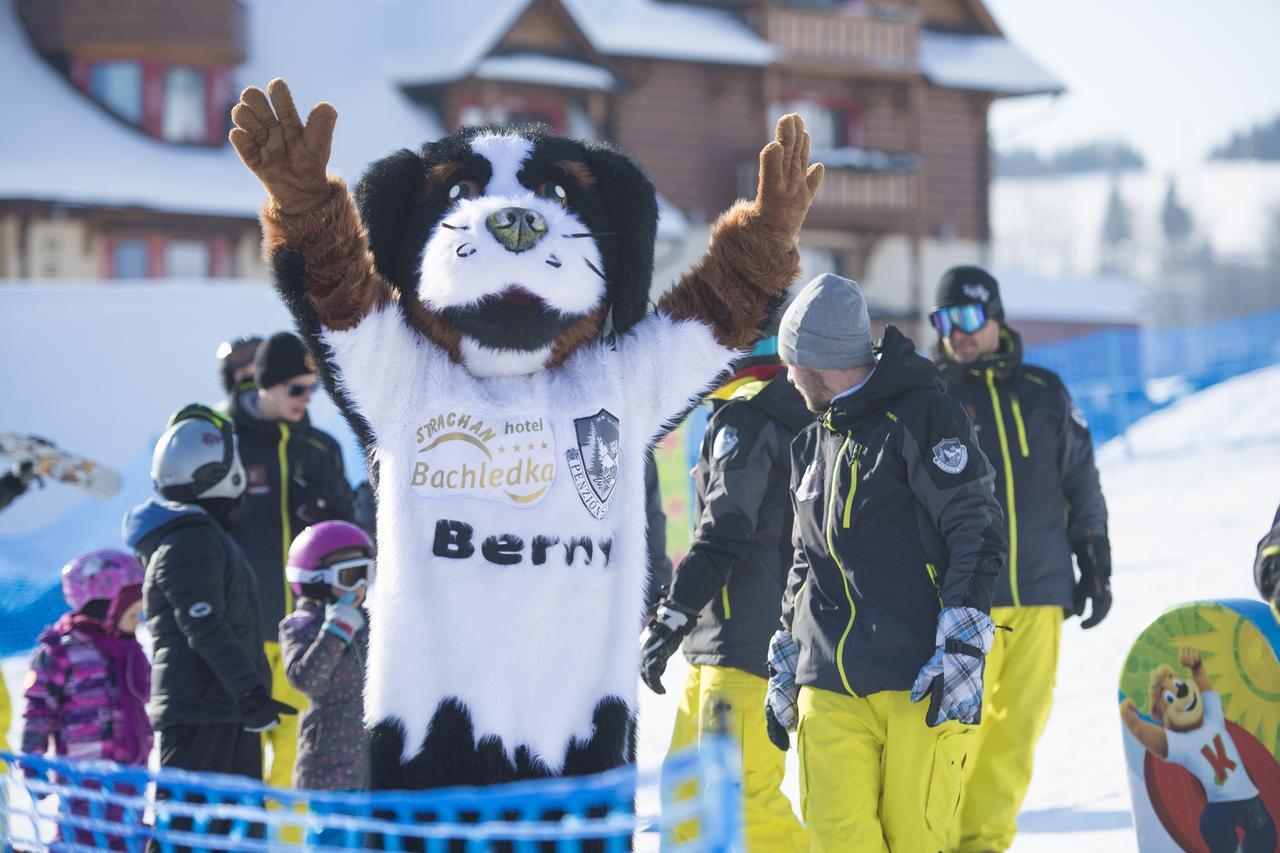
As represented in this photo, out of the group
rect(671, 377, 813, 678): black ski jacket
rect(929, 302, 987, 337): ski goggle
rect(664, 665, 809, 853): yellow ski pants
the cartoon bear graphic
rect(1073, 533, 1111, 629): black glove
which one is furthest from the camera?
rect(929, 302, 987, 337): ski goggle

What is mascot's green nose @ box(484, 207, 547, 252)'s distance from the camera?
3.41m

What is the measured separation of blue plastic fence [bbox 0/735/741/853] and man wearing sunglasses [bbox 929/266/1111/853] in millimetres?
1317

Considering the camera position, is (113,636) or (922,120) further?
(922,120)

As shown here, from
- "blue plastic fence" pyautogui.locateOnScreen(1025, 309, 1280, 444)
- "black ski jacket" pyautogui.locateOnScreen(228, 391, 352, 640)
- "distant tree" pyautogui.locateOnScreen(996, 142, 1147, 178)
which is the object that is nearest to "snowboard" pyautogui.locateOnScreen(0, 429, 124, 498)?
"black ski jacket" pyautogui.locateOnScreen(228, 391, 352, 640)

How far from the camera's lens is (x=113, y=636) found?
5.07 metres

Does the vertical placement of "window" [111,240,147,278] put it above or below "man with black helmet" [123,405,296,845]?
above

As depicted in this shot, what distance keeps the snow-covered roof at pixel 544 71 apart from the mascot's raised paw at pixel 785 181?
20656 mm

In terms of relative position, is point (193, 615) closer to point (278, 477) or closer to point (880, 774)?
point (278, 477)

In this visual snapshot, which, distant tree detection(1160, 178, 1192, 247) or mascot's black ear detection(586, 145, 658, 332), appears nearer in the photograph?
mascot's black ear detection(586, 145, 658, 332)

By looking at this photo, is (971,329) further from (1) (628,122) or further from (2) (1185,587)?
(1) (628,122)

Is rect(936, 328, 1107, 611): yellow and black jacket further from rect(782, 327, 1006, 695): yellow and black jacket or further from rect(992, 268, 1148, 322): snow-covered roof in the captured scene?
rect(992, 268, 1148, 322): snow-covered roof

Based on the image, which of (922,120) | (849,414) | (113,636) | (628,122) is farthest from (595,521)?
(922,120)

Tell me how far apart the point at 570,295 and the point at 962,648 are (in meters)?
1.24

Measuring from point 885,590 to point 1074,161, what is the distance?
434 ft
